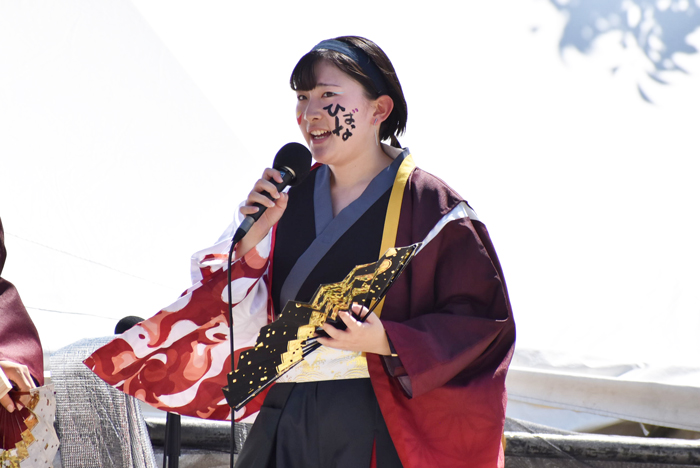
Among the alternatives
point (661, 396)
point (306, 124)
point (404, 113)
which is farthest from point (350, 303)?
point (661, 396)

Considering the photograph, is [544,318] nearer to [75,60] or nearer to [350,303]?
[350,303]

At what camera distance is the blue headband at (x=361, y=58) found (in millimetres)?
1323

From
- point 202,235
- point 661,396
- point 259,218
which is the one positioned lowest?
point 661,396

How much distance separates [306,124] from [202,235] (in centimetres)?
234

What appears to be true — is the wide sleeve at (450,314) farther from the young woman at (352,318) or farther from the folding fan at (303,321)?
the folding fan at (303,321)

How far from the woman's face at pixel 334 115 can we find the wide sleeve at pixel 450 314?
297mm

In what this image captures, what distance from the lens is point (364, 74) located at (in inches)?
52.1

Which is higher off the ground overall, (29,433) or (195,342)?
(195,342)

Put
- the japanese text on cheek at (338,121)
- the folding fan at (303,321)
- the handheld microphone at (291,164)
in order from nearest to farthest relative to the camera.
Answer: the folding fan at (303,321) < the handheld microphone at (291,164) < the japanese text on cheek at (338,121)

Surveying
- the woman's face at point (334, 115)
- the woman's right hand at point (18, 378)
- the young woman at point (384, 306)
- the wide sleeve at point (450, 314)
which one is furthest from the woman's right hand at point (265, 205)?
the woman's right hand at point (18, 378)

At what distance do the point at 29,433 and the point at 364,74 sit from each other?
42.4 inches

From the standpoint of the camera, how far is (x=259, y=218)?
123 cm

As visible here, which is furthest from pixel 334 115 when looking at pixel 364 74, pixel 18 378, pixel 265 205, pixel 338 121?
pixel 18 378

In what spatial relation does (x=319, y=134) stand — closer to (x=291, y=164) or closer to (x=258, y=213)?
(x=291, y=164)
